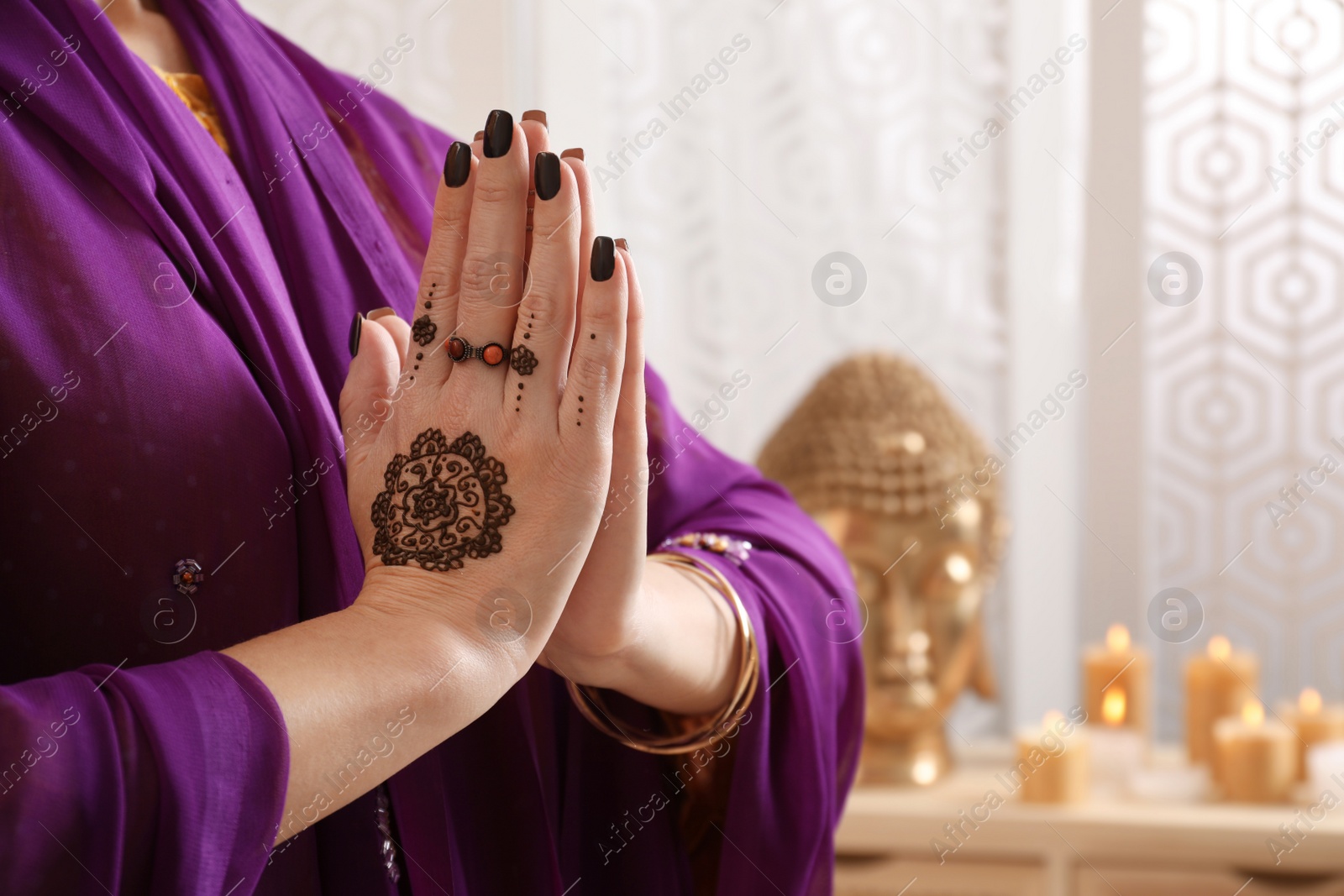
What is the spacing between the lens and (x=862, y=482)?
4.56ft

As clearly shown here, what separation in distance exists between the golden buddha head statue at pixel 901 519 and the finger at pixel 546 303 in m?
0.91

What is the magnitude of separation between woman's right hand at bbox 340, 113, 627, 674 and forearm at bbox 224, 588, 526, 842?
0.01 metres

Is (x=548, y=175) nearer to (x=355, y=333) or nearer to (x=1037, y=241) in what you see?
(x=355, y=333)

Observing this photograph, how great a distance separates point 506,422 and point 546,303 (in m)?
0.06

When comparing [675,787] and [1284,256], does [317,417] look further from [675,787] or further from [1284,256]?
[1284,256]

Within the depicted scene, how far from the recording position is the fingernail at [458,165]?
21.1 inches

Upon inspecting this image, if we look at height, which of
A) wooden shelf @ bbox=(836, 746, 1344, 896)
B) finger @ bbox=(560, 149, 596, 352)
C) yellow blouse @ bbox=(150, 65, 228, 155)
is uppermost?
yellow blouse @ bbox=(150, 65, 228, 155)

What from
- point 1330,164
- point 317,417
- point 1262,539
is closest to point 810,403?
point 1262,539

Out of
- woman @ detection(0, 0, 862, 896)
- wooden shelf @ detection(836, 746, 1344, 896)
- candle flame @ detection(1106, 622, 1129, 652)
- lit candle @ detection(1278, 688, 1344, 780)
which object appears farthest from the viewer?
candle flame @ detection(1106, 622, 1129, 652)

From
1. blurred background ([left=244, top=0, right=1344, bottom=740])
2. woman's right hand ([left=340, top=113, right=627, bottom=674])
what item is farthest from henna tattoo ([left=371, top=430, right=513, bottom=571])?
blurred background ([left=244, top=0, right=1344, bottom=740])

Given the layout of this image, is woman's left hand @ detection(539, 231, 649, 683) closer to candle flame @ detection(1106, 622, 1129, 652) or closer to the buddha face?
the buddha face

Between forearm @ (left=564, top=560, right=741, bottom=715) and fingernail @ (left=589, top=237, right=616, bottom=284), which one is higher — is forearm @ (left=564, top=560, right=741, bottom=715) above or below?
below

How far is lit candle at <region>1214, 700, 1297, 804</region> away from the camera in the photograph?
139 centimetres

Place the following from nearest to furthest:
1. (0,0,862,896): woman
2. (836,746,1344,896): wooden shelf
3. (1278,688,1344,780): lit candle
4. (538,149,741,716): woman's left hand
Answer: (0,0,862,896): woman, (538,149,741,716): woman's left hand, (836,746,1344,896): wooden shelf, (1278,688,1344,780): lit candle
